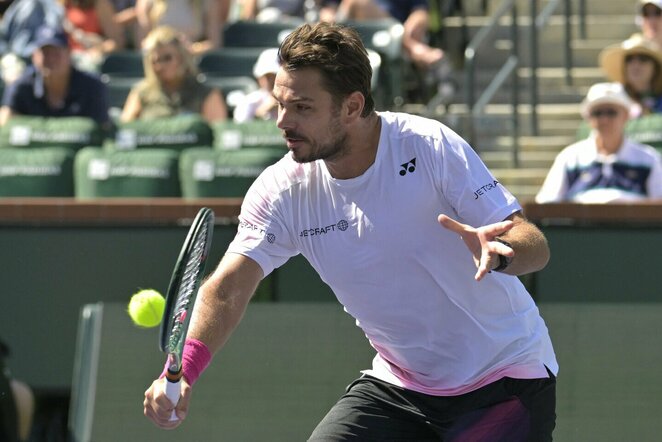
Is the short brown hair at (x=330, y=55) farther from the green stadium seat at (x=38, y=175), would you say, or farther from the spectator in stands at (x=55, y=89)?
the spectator in stands at (x=55, y=89)

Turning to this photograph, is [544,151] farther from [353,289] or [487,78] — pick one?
[353,289]

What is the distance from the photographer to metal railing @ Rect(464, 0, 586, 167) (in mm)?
9297

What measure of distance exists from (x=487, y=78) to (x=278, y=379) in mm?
5011

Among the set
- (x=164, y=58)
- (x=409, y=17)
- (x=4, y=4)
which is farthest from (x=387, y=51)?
(x=4, y=4)

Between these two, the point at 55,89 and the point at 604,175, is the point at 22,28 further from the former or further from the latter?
the point at 604,175

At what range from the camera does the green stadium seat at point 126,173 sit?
309 inches

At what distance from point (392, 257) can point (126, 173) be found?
167 inches

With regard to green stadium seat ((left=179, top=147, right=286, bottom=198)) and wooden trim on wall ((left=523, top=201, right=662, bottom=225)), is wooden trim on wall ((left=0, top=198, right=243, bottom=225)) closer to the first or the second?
green stadium seat ((left=179, top=147, right=286, bottom=198))

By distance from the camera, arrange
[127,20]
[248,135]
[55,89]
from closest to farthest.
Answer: [248,135] < [55,89] < [127,20]

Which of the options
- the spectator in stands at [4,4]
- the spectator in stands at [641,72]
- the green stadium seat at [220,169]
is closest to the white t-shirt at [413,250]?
the green stadium seat at [220,169]

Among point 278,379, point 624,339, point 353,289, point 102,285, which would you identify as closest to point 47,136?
point 102,285

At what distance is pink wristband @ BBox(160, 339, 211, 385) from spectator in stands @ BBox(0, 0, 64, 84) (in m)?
6.77

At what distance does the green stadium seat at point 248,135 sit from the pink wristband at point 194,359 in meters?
4.22

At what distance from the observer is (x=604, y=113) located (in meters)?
7.61
